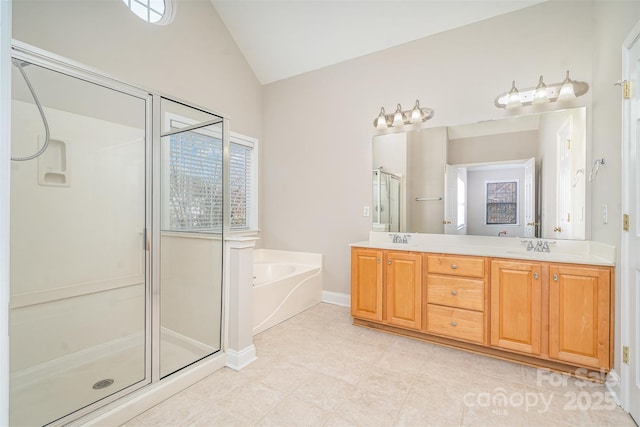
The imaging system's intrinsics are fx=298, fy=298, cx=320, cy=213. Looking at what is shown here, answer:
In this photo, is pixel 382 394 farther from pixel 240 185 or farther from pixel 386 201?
pixel 240 185

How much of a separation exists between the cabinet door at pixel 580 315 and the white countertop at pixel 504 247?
93 millimetres

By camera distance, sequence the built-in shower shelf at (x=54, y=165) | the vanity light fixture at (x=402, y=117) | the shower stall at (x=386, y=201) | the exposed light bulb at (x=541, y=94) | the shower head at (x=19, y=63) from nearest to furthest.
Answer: the shower head at (x=19, y=63) < the built-in shower shelf at (x=54, y=165) < the exposed light bulb at (x=541, y=94) < the vanity light fixture at (x=402, y=117) < the shower stall at (x=386, y=201)

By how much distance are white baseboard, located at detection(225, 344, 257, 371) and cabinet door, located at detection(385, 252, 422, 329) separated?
127 cm

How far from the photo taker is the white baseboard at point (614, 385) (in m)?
1.76

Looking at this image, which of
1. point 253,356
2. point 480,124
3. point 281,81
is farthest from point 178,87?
point 480,124

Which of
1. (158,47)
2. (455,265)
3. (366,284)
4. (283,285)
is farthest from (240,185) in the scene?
(455,265)

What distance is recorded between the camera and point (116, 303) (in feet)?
6.15

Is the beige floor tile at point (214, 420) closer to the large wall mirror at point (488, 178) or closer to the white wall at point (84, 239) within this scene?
the white wall at point (84, 239)

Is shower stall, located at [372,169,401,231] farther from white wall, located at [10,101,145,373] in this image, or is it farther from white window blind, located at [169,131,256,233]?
white wall, located at [10,101,145,373]

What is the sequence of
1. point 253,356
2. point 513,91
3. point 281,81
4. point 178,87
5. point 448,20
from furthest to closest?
point 281,81
point 178,87
point 448,20
point 513,91
point 253,356

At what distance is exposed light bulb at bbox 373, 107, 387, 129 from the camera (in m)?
3.24

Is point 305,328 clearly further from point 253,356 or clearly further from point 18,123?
point 18,123

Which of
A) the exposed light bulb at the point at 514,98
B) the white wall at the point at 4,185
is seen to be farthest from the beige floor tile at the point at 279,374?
the exposed light bulb at the point at 514,98

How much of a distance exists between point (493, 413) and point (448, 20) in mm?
3240
